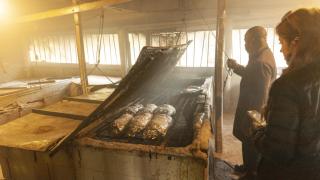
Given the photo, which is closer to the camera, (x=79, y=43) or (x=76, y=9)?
(x=76, y=9)

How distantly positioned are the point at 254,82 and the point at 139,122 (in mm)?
2176

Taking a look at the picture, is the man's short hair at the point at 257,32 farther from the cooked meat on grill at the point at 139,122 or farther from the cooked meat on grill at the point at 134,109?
the cooked meat on grill at the point at 134,109

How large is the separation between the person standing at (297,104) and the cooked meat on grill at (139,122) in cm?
145

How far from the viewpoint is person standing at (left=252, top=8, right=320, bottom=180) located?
6.02ft

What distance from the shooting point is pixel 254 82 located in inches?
153

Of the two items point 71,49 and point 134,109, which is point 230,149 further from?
point 71,49

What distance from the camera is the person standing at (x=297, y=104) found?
6.02ft

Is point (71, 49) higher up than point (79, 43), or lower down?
higher up

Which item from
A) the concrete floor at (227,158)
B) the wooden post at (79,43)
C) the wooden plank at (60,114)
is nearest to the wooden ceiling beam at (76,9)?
the wooden post at (79,43)

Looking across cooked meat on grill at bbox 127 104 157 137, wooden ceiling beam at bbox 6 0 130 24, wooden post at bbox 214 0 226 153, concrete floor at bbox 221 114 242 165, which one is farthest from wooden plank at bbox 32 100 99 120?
concrete floor at bbox 221 114 242 165

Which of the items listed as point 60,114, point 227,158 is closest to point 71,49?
point 60,114

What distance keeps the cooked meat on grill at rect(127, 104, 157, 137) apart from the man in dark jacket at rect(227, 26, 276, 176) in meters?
1.76

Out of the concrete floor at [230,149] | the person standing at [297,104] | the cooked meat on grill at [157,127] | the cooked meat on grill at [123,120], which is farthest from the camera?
the concrete floor at [230,149]

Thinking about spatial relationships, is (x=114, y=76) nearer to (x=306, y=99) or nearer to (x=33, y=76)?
(x=33, y=76)
